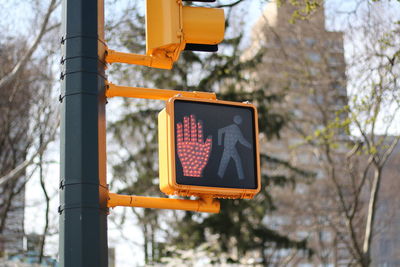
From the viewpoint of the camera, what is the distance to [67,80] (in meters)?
4.31

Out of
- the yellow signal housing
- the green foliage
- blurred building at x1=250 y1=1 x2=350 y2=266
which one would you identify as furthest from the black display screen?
the green foliage

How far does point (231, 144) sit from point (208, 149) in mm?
164

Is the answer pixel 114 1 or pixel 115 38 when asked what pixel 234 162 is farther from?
pixel 115 38

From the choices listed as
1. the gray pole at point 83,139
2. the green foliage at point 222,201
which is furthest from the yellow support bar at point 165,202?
the green foliage at point 222,201

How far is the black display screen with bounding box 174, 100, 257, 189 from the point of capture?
13.7ft

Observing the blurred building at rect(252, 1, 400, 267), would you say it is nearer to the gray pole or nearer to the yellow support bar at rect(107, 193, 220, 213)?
the yellow support bar at rect(107, 193, 220, 213)

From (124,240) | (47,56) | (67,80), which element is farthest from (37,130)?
(67,80)

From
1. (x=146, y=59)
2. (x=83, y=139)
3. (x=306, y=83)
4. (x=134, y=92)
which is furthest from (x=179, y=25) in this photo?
(x=306, y=83)

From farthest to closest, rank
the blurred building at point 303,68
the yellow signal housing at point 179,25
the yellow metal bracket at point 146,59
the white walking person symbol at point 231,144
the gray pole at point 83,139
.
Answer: the blurred building at point 303,68 → the yellow metal bracket at point 146,59 → the yellow signal housing at point 179,25 → the white walking person symbol at point 231,144 → the gray pole at point 83,139

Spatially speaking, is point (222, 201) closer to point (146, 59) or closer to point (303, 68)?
point (303, 68)

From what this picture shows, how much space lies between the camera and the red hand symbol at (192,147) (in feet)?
13.7

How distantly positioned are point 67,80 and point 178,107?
0.65 meters

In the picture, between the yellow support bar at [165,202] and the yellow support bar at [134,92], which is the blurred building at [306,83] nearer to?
the yellow support bar at [134,92]

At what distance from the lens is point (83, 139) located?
13.6 ft
